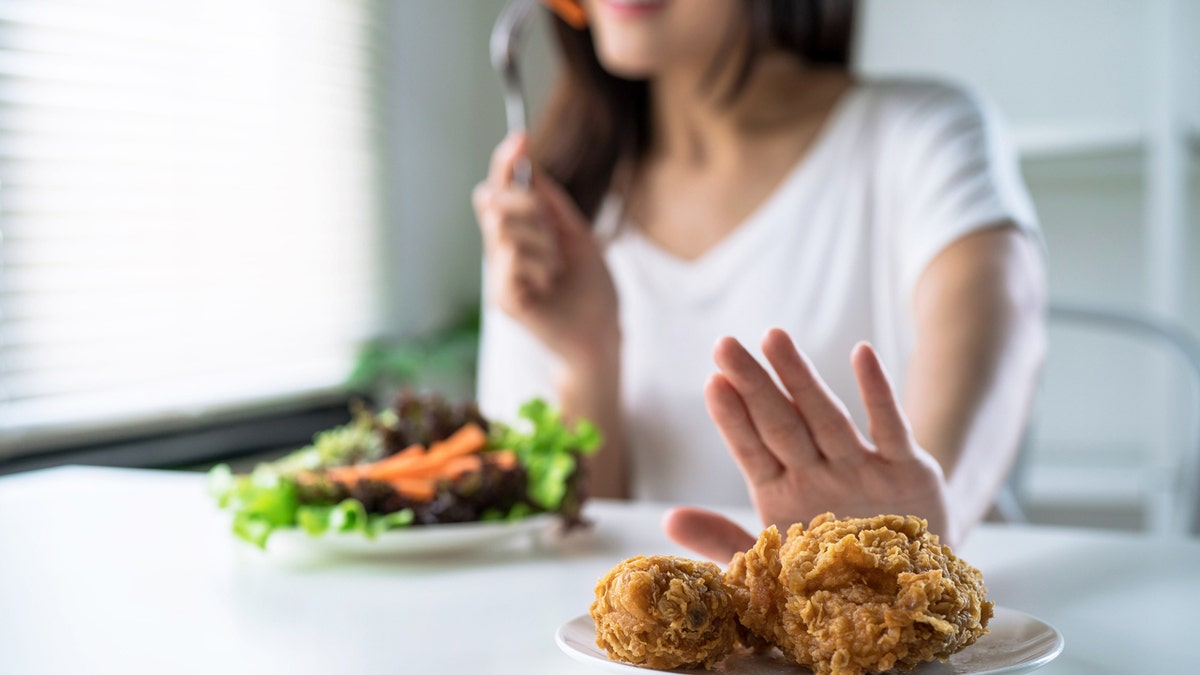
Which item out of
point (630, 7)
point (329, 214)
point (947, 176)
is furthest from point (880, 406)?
point (329, 214)

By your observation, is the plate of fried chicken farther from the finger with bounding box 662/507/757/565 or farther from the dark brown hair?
the dark brown hair

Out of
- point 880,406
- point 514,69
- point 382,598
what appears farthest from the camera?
point 514,69

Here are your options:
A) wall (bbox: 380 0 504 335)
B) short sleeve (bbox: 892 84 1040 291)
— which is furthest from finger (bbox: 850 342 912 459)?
wall (bbox: 380 0 504 335)

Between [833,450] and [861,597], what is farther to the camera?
[833,450]

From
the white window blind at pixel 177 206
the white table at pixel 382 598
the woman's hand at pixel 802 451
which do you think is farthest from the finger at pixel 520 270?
the white window blind at pixel 177 206

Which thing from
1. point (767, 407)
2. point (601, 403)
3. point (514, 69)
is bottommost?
point (601, 403)

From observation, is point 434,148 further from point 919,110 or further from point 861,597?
point 861,597

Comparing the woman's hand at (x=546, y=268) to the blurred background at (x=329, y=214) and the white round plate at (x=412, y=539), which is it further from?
the blurred background at (x=329, y=214)
